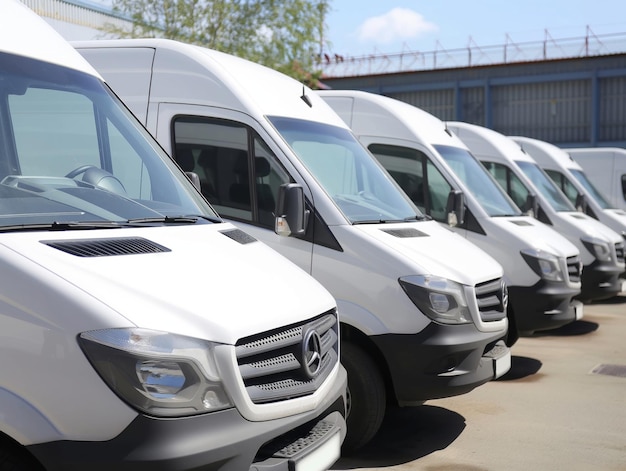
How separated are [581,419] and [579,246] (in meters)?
5.41

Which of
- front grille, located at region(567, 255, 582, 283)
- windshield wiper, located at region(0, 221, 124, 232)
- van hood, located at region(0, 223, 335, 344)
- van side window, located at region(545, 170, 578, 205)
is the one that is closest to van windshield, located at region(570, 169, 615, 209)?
van side window, located at region(545, 170, 578, 205)

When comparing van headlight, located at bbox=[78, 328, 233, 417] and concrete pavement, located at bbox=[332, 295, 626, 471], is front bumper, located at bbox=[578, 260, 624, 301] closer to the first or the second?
concrete pavement, located at bbox=[332, 295, 626, 471]

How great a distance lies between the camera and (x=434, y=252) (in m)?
6.03

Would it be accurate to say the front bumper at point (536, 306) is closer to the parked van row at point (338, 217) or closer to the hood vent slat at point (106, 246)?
the parked van row at point (338, 217)

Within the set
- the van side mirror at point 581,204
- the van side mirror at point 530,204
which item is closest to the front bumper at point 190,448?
the van side mirror at point 530,204

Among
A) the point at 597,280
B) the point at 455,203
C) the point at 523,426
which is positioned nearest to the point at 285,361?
the point at 523,426

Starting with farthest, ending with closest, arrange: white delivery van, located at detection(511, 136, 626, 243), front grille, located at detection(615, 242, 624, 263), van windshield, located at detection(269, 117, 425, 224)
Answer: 1. white delivery van, located at detection(511, 136, 626, 243)
2. front grille, located at detection(615, 242, 624, 263)
3. van windshield, located at detection(269, 117, 425, 224)

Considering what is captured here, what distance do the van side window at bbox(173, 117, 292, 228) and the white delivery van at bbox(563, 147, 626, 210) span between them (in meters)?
13.5

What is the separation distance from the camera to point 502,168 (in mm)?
11938

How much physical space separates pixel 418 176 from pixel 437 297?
3316 mm

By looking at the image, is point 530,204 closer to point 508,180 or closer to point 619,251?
point 508,180

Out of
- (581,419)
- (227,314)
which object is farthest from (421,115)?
(227,314)

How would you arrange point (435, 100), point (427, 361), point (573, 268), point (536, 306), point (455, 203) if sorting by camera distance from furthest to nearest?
point (435, 100) → point (573, 268) → point (536, 306) → point (455, 203) → point (427, 361)

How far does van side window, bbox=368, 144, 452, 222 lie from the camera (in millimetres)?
8750
